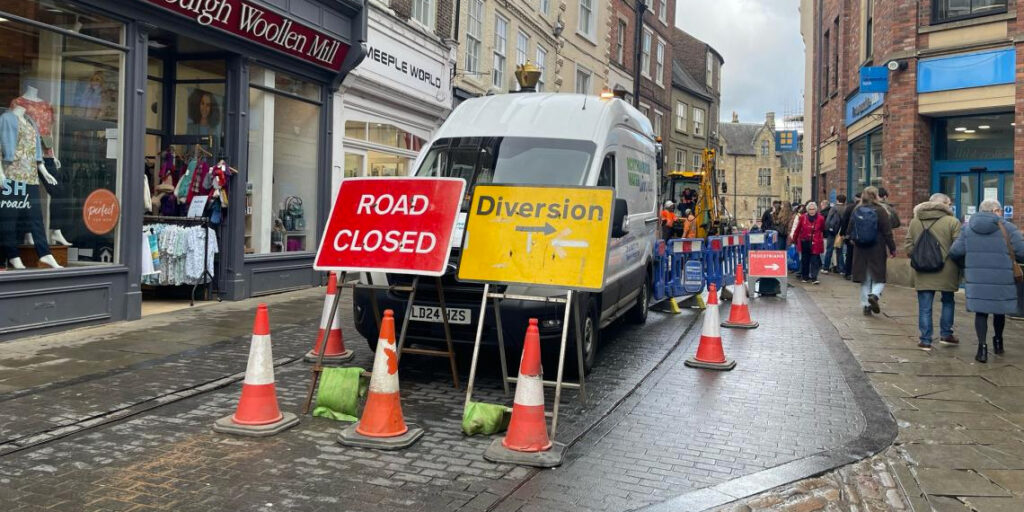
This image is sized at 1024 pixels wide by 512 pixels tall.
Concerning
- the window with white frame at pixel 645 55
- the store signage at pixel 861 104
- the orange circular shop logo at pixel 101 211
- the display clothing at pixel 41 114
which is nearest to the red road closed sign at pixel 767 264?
the store signage at pixel 861 104

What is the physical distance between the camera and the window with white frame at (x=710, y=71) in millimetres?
48125

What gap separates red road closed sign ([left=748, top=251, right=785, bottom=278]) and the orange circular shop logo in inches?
398

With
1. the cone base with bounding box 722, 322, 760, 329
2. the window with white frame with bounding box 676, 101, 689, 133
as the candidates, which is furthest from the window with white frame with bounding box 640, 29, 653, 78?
the cone base with bounding box 722, 322, 760, 329

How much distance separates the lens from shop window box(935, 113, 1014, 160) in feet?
49.6

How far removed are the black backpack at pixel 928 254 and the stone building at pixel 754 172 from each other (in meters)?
82.0

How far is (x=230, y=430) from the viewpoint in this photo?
5.21m

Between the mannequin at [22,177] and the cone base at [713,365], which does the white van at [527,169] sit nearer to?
the cone base at [713,365]

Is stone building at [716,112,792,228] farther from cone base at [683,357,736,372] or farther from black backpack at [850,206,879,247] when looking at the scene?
cone base at [683,357,736,372]

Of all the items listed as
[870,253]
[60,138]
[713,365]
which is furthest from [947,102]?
[60,138]

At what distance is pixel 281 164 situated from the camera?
12680 millimetres

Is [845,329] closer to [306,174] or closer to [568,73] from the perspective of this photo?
[306,174]

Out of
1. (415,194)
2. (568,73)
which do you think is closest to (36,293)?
(415,194)

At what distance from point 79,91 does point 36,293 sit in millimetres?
2447

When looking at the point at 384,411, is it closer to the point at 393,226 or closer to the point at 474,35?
the point at 393,226
